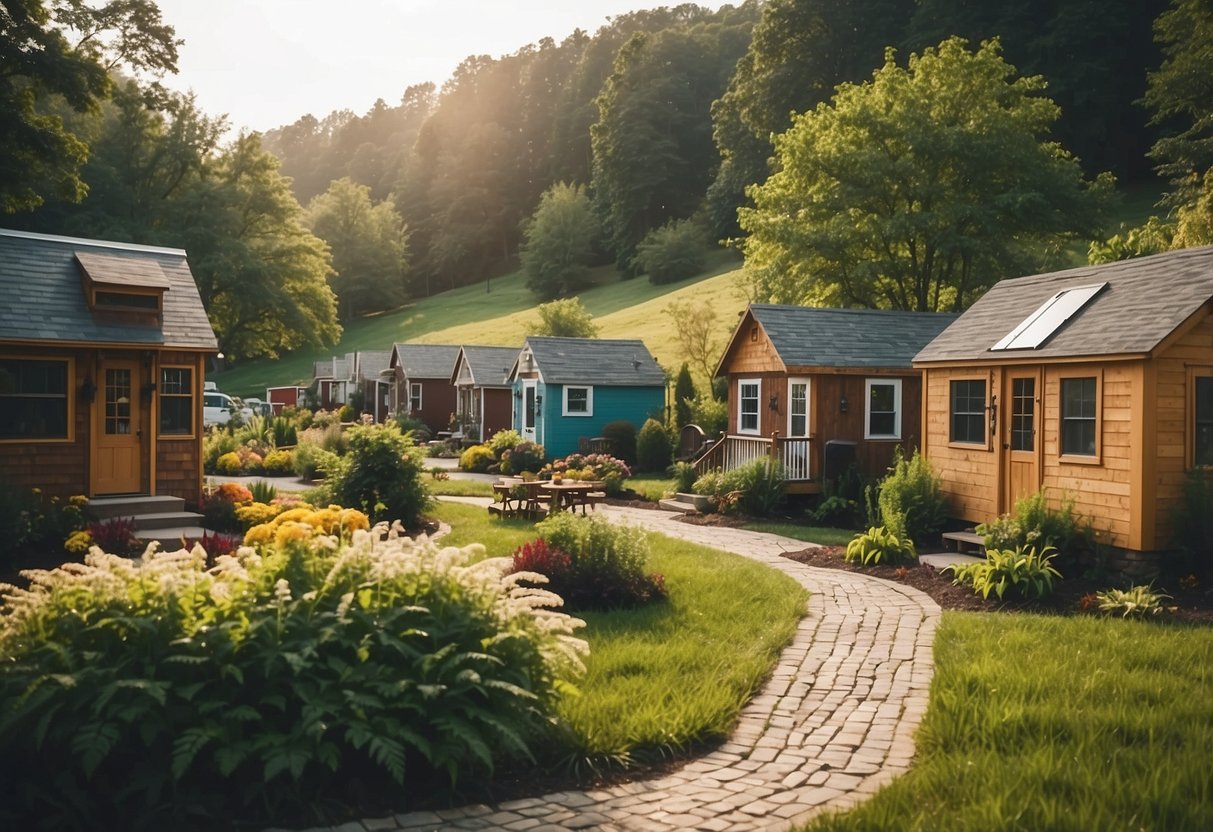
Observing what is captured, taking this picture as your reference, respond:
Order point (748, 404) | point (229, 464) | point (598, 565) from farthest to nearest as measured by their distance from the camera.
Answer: point (229, 464), point (748, 404), point (598, 565)

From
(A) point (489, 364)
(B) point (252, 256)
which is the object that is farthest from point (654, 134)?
(A) point (489, 364)

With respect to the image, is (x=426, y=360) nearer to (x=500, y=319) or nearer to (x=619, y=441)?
(x=619, y=441)

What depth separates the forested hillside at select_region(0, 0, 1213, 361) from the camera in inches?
1011

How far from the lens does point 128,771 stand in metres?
4.80

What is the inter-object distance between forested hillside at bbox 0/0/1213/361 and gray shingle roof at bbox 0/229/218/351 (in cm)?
100

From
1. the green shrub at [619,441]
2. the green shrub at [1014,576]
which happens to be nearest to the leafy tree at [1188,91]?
the green shrub at [619,441]

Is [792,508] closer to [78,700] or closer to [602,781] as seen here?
[602,781]

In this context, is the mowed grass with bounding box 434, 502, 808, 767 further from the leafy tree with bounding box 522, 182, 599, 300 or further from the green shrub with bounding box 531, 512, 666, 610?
the leafy tree with bounding box 522, 182, 599, 300

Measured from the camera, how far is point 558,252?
70812 millimetres

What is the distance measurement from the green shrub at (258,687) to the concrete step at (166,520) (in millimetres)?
9751

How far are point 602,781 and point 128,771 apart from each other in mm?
2514

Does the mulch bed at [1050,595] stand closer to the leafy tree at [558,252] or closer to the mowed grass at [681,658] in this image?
the mowed grass at [681,658]

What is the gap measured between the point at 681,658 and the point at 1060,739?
2.74m

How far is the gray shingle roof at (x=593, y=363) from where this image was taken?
2856 centimetres
